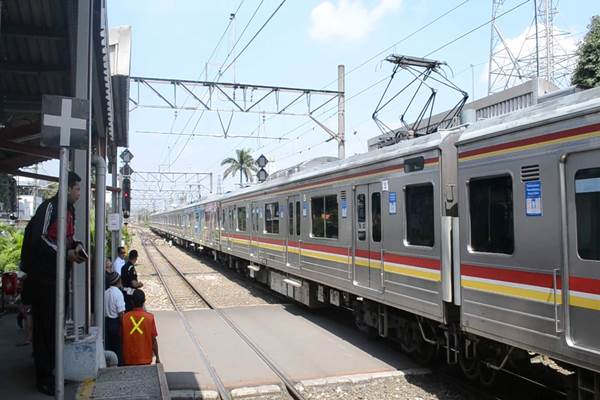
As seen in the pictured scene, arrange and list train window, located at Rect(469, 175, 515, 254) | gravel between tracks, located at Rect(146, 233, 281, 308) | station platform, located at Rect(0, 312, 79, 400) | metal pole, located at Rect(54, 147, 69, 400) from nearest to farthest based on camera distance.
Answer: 1. metal pole, located at Rect(54, 147, 69, 400)
2. station platform, located at Rect(0, 312, 79, 400)
3. train window, located at Rect(469, 175, 515, 254)
4. gravel between tracks, located at Rect(146, 233, 281, 308)

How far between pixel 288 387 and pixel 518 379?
2.71 m

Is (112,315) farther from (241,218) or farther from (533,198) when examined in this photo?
(241,218)

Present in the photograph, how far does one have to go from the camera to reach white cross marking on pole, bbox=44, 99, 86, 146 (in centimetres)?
401

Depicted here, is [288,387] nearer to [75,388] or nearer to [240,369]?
[240,369]

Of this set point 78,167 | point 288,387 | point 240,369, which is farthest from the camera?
point 240,369

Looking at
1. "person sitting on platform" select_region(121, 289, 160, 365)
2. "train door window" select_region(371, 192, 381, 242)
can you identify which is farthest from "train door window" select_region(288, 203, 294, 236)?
"person sitting on platform" select_region(121, 289, 160, 365)

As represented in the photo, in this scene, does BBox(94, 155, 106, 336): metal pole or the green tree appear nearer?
BBox(94, 155, 106, 336): metal pole

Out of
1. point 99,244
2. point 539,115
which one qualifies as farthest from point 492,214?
point 99,244

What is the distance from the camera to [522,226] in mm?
4961

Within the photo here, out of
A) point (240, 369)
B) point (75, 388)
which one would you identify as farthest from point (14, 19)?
point (240, 369)

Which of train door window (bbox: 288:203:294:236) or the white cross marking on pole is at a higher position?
the white cross marking on pole

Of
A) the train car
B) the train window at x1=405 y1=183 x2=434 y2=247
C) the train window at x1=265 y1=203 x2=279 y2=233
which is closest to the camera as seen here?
the train car

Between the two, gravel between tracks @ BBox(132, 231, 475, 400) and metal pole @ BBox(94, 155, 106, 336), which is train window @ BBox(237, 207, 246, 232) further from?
metal pole @ BBox(94, 155, 106, 336)

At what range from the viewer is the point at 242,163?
194 ft
